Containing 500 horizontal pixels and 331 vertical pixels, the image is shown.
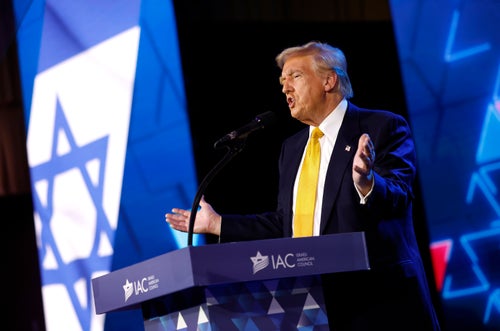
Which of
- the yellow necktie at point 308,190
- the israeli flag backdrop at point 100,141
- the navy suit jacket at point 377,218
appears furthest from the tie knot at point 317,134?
the israeli flag backdrop at point 100,141

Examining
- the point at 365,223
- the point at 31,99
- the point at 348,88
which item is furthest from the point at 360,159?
the point at 31,99

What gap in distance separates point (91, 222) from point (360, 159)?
2.67 metres

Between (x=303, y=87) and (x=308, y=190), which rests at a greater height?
(x=303, y=87)

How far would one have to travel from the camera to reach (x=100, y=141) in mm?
4246

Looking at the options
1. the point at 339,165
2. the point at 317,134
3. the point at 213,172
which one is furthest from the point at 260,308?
the point at 317,134

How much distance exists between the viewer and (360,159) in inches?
76.9

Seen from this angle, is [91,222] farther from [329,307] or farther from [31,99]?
[329,307]

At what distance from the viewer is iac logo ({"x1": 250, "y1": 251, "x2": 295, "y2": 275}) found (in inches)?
69.5

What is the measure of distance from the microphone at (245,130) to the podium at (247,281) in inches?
16.6

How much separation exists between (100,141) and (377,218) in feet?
7.81

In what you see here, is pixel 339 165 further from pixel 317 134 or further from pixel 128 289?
pixel 128 289

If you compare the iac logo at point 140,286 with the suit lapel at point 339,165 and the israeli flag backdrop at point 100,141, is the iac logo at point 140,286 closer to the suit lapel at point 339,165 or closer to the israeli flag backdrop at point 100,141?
the suit lapel at point 339,165

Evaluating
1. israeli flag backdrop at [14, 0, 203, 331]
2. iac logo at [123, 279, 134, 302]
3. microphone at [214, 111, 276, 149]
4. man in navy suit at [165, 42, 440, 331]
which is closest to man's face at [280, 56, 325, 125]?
man in navy suit at [165, 42, 440, 331]

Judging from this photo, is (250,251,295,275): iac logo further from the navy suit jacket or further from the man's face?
the man's face
